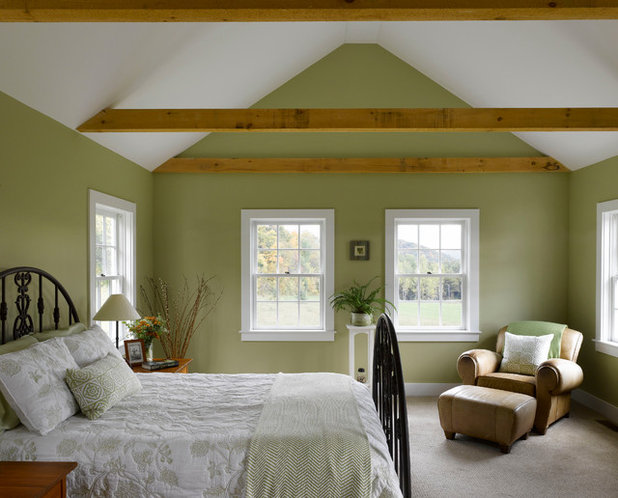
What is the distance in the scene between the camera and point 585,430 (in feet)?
13.3

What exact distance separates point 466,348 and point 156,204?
12.7ft

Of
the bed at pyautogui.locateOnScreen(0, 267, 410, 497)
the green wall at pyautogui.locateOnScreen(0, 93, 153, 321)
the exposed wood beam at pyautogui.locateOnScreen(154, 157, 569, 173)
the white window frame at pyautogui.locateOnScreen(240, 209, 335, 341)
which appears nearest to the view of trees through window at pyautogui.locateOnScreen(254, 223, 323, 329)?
the white window frame at pyautogui.locateOnScreen(240, 209, 335, 341)

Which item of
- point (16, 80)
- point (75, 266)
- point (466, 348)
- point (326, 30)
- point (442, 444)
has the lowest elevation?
point (442, 444)

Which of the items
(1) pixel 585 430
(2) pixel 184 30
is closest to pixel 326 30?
(2) pixel 184 30

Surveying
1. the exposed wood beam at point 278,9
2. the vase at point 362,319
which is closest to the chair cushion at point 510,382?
the vase at point 362,319

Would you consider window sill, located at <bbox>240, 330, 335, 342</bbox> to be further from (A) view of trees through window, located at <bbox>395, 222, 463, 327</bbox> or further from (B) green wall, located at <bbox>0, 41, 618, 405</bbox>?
(A) view of trees through window, located at <bbox>395, 222, 463, 327</bbox>

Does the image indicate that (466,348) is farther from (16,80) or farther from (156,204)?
(16,80)

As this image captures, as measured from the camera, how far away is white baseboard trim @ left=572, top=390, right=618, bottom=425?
4289mm

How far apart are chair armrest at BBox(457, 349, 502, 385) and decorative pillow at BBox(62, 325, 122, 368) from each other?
312 cm

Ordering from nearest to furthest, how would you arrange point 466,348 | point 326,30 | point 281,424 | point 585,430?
point 281,424
point 585,430
point 326,30
point 466,348

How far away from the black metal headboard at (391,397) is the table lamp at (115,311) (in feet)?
6.32

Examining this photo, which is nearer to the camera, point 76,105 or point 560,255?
point 76,105

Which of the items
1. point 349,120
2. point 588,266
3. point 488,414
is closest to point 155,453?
point 349,120

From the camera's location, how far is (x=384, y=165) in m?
5.01
